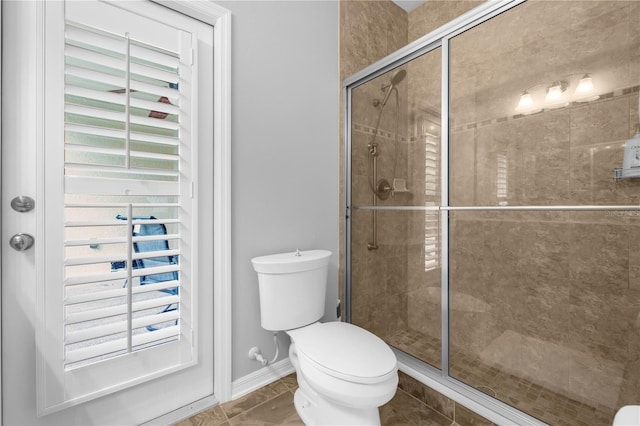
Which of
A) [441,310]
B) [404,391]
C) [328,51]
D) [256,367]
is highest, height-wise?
[328,51]

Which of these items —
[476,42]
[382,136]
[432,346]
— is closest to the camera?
[476,42]

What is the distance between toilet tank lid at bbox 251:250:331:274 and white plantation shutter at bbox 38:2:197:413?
12.9 inches

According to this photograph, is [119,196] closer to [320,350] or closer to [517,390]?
[320,350]

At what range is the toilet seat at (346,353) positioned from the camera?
105 cm

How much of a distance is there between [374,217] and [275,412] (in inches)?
45.3

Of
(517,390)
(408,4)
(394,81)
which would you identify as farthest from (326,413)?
(408,4)

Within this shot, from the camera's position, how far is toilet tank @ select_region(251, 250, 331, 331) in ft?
4.73

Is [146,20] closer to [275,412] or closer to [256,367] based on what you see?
[256,367]

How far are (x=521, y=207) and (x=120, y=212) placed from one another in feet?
5.61

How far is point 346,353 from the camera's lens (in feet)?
3.78

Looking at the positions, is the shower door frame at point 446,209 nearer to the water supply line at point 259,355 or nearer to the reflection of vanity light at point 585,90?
the reflection of vanity light at point 585,90

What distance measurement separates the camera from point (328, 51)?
1863mm

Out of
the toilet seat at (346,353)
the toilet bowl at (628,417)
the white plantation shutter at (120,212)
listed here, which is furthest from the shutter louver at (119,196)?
the toilet bowl at (628,417)

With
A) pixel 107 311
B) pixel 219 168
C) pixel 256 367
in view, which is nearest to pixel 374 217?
pixel 219 168
